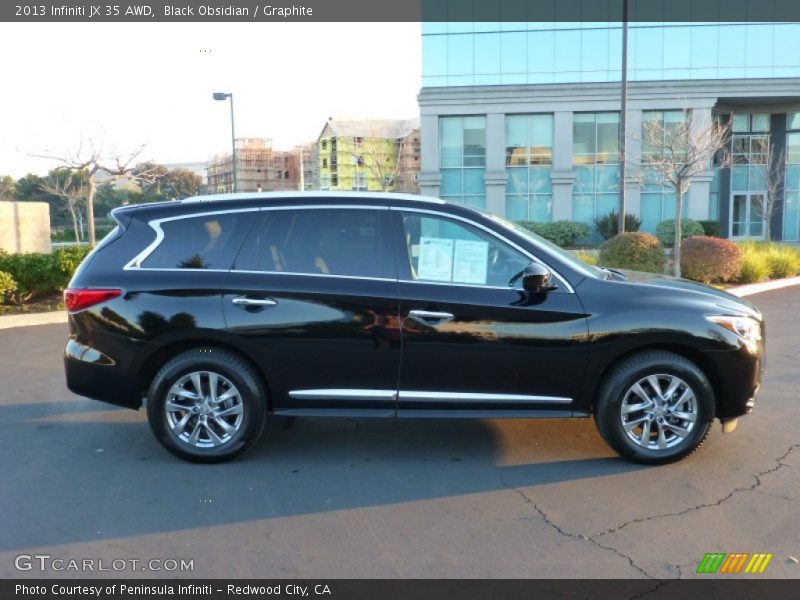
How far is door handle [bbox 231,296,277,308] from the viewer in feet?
16.5

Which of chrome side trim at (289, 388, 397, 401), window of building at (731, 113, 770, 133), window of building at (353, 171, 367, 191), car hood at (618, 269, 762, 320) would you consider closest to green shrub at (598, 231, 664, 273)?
car hood at (618, 269, 762, 320)

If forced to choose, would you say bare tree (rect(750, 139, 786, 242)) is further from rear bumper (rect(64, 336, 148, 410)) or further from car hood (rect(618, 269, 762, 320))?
rear bumper (rect(64, 336, 148, 410))

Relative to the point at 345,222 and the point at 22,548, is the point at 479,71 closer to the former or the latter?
the point at 345,222

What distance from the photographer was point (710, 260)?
1579 cm

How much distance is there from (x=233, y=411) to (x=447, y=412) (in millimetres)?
1483

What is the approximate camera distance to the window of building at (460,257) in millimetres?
5086

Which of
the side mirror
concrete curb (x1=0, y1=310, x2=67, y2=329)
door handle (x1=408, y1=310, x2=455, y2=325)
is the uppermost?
the side mirror

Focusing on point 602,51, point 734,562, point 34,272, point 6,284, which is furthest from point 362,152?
point 734,562

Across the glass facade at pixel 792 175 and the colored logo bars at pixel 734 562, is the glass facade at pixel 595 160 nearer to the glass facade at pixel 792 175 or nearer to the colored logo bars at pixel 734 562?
the glass facade at pixel 792 175

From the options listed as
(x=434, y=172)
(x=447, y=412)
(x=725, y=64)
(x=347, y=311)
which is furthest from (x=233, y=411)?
(x=725, y=64)

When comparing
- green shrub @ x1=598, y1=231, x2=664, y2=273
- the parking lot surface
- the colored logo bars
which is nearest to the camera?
the colored logo bars

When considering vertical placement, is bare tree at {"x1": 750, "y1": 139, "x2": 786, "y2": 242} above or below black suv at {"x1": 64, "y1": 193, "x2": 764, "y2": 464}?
above

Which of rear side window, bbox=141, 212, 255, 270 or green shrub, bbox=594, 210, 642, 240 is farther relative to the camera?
green shrub, bbox=594, 210, 642, 240

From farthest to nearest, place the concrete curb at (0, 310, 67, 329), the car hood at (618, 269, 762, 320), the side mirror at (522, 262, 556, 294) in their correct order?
the concrete curb at (0, 310, 67, 329) < the car hood at (618, 269, 762, 320) < the side mirror at (522, 262, 556, 294)
